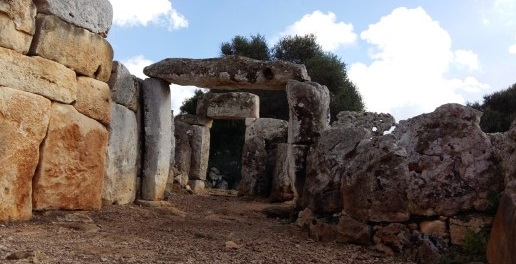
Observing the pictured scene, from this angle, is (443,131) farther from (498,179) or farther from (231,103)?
(231,103)

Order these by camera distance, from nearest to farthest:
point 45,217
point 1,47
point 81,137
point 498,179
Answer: point 498,179
point 1,47
point 45,217
point 81,137

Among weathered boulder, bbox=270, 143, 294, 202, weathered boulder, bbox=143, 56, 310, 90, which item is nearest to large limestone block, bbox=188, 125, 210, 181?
weathered boulder, bbox=270, 143, 294, 202

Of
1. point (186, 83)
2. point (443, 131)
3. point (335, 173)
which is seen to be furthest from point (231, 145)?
point (443, 131)

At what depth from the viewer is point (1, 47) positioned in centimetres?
549

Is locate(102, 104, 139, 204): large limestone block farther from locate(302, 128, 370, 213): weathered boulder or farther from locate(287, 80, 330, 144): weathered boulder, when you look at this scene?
locate(302, 128, 370, 213): weathered boulder

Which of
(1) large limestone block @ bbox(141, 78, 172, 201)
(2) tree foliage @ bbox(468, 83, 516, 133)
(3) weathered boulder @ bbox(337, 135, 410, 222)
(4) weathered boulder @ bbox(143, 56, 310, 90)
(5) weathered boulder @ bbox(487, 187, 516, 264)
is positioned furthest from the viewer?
(2) tree foliage @ bbox(468, 83, 516, 133)

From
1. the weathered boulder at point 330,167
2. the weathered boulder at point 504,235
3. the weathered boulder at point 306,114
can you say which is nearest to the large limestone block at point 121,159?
the weathered boulder at point 306,114

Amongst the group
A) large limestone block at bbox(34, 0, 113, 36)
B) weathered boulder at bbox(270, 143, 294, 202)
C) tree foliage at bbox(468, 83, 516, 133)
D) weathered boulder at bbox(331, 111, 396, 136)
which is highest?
tree foliage at bbox(468, 83, 516, 133)

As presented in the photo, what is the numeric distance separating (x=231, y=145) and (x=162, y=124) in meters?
13.2

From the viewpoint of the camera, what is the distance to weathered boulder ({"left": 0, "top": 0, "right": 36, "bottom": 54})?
18.1 ft

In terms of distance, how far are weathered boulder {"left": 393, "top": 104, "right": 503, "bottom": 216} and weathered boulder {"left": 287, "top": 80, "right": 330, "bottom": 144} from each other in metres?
2.97

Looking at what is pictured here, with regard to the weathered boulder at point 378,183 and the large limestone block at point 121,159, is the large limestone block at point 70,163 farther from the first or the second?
the weathered boulder at point 378,183

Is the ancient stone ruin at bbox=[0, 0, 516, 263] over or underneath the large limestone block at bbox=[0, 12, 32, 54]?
underneath

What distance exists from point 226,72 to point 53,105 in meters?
3.25
